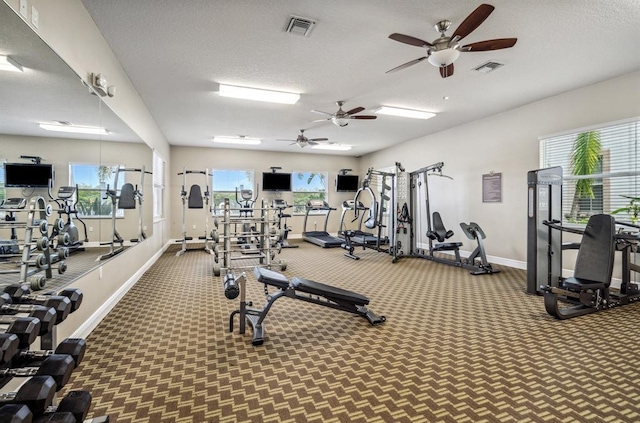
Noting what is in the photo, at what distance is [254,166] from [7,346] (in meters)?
9.51

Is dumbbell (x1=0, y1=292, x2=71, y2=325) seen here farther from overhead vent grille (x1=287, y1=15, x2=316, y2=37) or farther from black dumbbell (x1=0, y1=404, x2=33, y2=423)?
overhead vent grille (x1=287, y1=15, x2=316, y2=37)

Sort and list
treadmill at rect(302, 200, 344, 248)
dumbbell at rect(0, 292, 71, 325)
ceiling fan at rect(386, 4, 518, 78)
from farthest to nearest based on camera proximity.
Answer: treadmill at rect(302, 200, 344, 248) → ceiling fan at rect(386, 4, 518, 78) → dumbbell at rect(0, 292, 71, 325)

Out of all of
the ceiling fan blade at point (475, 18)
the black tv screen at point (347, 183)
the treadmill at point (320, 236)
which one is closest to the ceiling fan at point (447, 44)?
the ceiling fan blade at point (475, 18)

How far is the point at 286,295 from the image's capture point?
3.04m

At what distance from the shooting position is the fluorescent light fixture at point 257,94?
4812 millimetres

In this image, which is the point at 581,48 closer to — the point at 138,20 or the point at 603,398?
the point at 603,398

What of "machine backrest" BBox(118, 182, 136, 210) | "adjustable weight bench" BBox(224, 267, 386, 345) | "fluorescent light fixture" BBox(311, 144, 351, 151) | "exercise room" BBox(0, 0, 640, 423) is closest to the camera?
"exercise room" BBox(0, 0, 640, 423)

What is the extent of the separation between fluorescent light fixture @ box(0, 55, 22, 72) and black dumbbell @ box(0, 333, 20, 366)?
166 centimetres

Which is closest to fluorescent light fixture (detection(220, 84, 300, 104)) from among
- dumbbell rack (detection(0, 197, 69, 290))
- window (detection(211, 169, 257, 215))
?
dumbbell rack (detection(0, 197, 69, 290))

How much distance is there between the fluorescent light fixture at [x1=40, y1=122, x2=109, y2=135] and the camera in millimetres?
2555

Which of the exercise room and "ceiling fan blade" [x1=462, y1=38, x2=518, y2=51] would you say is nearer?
the exercise room

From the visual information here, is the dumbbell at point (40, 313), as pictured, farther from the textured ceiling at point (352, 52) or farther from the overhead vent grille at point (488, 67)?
the overhead vent grille at point (488, 67)

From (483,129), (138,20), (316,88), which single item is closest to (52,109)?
(138,20)

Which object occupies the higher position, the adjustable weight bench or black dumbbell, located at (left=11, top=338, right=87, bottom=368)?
black dumbbell, located at (left=11, top=338, right=87, bottom=368)
